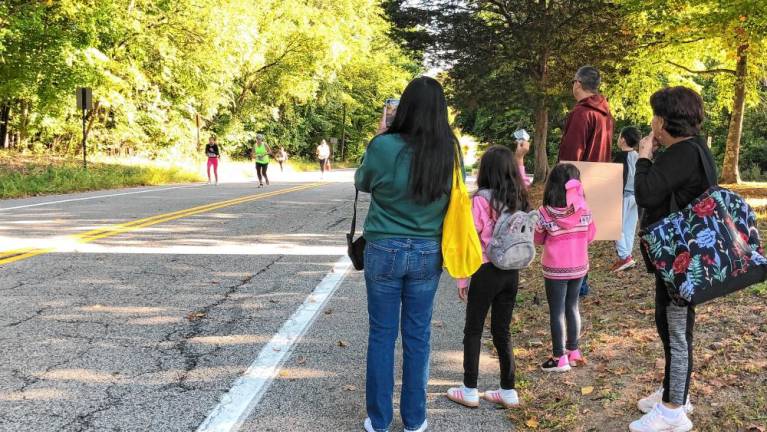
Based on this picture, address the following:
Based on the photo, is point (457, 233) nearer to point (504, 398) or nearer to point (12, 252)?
point (504, 398)

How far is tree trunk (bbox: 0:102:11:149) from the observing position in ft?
84.7

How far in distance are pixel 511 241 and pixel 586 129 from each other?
242 cm

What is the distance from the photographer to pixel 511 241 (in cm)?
364

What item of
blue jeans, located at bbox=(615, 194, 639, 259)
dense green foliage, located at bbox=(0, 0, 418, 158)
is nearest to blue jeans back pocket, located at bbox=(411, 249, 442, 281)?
blue jeans, located at bbox=(615, 194, 639, 259)

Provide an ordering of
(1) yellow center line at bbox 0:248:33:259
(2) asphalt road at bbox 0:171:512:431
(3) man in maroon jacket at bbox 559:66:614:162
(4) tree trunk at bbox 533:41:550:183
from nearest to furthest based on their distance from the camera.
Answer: (2) asphalt road at bbox 0:171:512:431
(3) man in maroon jacket at bbox 559:66:614:162
(1) yellow center line at bbox 0:248:33:259
(4) tree trunk at bbox 533:41:550:183

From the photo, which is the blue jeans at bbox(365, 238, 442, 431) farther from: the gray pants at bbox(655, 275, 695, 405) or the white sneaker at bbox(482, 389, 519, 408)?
the gray pants at bbox(655, 275, 695, 405)

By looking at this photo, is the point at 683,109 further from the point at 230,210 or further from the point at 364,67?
the point at 364,67

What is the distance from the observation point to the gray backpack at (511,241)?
3.64m

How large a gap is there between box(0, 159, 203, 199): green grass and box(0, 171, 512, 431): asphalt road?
8490 millimetres

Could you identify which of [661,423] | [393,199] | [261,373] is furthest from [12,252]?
[661,423]

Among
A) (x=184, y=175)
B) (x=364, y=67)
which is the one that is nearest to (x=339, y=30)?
(x=364, y=67)

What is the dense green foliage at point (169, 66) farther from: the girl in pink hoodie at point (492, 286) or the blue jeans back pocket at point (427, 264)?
the blue jeans back pocket at point (427, 264)

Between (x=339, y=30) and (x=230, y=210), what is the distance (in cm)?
3325

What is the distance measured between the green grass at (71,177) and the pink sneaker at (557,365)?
51.5ft
